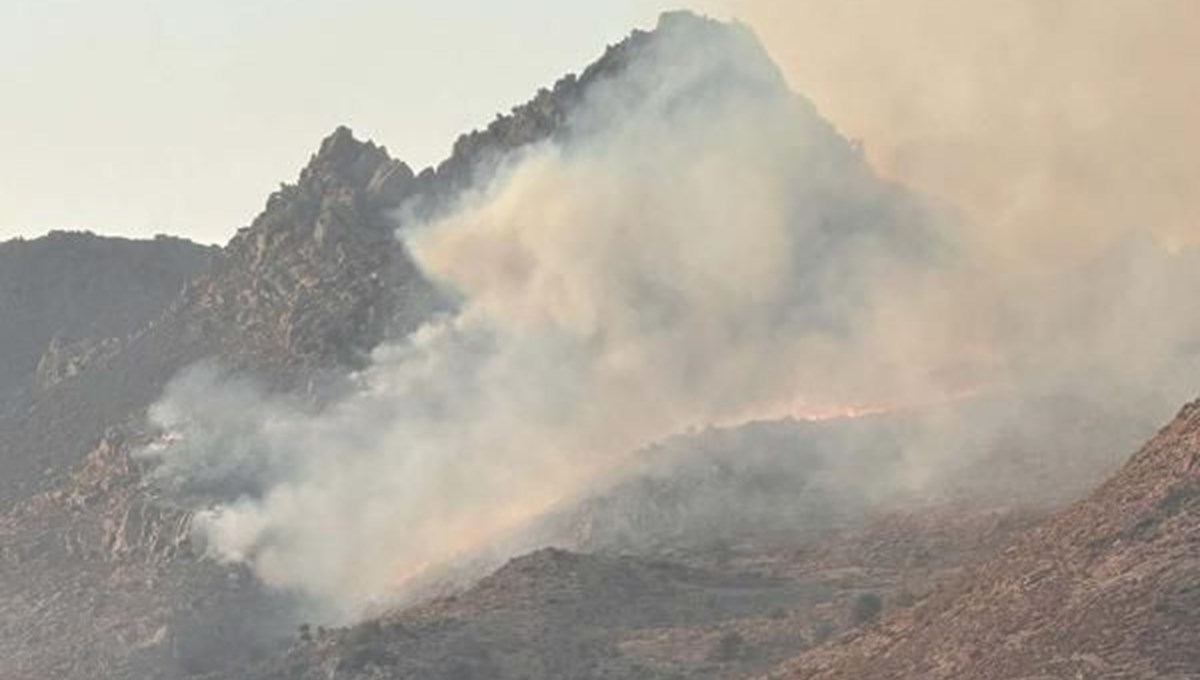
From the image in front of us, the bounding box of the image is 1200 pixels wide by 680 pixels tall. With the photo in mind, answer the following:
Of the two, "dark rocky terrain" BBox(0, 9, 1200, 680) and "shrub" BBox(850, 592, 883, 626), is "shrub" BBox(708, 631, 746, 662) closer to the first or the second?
"dark rocky terrain" BBox(0, 9, 1200, 680)

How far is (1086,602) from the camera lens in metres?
64.1

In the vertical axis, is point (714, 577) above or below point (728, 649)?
above

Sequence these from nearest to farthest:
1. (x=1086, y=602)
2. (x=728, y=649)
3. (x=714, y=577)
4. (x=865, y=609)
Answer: (x=1086, y=602) → (x=865, y=609) → (x=728, y=649) → (x=714, y=577)

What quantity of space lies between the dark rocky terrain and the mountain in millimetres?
123

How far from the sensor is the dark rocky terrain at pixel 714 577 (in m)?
66.3

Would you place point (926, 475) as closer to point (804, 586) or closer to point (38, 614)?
point (804, 586)

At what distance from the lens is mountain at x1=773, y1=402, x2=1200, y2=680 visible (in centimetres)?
5997

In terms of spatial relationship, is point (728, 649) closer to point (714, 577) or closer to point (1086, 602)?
point (714, 577)

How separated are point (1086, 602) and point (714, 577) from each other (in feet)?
253

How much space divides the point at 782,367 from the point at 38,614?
81820 millimetres

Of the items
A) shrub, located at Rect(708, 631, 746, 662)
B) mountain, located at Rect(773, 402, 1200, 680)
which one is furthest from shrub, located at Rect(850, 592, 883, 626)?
mountain, located at Rect(773, 402, 1200, 680)

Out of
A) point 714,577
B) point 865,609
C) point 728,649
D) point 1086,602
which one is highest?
point 714,577

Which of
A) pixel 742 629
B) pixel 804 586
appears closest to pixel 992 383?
pixel 804 586

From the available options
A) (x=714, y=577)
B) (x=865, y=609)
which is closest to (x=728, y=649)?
(x=865, y=609)
